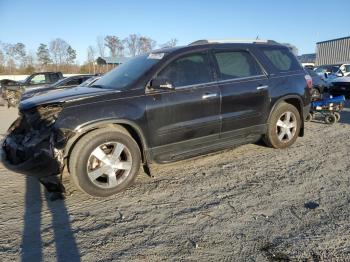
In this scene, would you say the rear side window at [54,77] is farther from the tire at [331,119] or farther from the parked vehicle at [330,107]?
the tire at [331,119]

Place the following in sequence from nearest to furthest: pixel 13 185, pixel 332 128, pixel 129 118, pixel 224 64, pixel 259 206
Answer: pixel 259 206, pixel 129 118, pixel 13 185, pixel 224 64, pixel 332 128

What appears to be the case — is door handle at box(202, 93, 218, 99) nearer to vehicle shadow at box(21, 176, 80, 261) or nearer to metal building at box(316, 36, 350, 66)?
vehicle shadow at box(21, 176, 80, 261)

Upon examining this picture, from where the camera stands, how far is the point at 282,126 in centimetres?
629

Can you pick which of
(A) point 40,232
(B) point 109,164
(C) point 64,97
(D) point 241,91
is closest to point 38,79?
(C) point 64,97

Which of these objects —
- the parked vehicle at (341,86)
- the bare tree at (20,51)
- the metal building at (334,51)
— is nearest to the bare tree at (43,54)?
the bare tree at (20,51)

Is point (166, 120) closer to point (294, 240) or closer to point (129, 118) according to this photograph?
point (129, 118)

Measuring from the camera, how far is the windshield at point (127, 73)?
196 inches

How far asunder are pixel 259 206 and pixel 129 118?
1.88 metres

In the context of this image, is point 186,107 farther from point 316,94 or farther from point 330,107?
point 316,94

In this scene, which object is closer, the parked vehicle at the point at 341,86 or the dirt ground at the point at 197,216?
the dirt ground at the point at 197,216

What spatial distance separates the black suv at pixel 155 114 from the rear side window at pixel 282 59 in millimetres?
26

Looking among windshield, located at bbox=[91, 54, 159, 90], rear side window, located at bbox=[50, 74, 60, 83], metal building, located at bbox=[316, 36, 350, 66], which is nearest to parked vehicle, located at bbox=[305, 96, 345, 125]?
windshield, located at bbox=[91, 54, 159, 90]

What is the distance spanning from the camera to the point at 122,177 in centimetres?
461

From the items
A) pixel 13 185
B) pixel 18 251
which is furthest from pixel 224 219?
pixel 13 185
